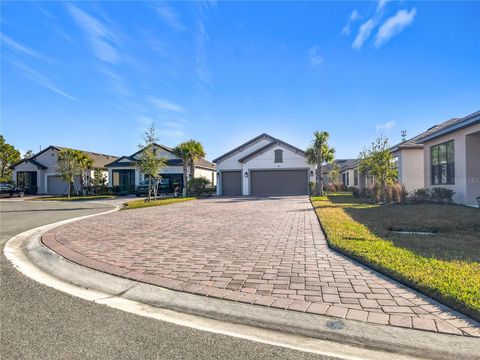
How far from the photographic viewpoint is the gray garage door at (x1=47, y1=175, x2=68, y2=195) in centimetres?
3869

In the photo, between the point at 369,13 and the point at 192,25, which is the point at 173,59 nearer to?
the point at 192,25

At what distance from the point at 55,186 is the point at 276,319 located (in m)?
42.3

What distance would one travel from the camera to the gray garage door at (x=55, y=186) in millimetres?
38688

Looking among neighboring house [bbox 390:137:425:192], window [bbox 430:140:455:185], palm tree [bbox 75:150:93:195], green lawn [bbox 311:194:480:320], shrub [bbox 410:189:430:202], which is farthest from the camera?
palm tree [bbox 75:150:93:195]

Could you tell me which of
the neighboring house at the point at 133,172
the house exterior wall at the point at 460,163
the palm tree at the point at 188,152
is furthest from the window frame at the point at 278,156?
the house exterior wall at the point at 460,163

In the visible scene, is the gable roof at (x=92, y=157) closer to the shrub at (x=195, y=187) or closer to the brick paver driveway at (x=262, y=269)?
the shrub at (x=195, y=187)

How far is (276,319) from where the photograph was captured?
3531 mm

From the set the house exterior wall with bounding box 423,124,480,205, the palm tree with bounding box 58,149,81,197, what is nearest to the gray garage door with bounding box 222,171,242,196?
the palm tree with bounding box 58,149,81,197

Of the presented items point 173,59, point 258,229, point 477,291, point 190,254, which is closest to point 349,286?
point 477,291

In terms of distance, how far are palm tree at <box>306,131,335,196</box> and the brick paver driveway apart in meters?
17.7

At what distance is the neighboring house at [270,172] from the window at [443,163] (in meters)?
12.4

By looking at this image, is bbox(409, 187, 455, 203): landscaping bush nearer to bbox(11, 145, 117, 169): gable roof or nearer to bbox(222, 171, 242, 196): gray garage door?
bbox(222, 171, 242, 196): gray garage door

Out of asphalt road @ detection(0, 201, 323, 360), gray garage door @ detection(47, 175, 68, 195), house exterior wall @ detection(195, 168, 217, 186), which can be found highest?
house exterior wall @ detection(195, 168, 217, 186)

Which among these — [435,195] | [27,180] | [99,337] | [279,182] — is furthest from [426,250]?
[27,180]
